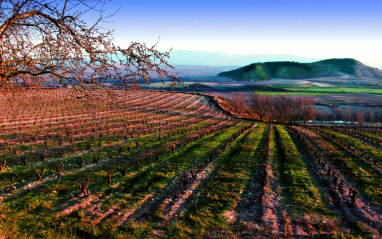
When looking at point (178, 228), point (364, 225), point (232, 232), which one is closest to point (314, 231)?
point (364, 225)

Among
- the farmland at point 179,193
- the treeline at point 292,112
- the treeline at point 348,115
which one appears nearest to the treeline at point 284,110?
the treeline at point 292,112

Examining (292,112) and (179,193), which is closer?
(179,193)

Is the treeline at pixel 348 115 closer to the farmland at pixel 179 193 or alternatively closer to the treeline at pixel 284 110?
the treeline at pixel 284 110

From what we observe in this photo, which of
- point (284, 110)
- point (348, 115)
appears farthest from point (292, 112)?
point (348, 115)

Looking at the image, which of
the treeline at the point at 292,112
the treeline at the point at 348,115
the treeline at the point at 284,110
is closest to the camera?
the treeline at the point at 284,110

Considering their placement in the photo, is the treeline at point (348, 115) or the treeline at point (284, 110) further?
the treeline at point (348, 115)

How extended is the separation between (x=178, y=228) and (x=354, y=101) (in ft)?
366

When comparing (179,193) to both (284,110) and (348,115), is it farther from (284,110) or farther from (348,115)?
(348,115)

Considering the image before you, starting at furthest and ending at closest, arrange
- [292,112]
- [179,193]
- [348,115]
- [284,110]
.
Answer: [348,115] → [292,112] → [284,110] → [179,193]

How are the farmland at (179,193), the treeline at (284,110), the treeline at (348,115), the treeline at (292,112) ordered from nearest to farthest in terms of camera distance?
1. the farmland at (179,193)
2. the treeline at (284,110)
3. the treeline at (292,112)
4. the treeline at (348,115)

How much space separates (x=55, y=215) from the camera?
875 centimetres

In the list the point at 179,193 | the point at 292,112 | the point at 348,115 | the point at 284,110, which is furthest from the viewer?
the point at 348,115

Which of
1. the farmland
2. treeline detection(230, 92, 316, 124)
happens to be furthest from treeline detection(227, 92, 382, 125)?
the farmland

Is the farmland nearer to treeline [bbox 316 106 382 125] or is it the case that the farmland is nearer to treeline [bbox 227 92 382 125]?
treeline [bbox 227 92 382 125]
